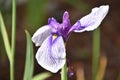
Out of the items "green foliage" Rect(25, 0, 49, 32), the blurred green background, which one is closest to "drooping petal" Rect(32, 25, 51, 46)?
the blurred green background

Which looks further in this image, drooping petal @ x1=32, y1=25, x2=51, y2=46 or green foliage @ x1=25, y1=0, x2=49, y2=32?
green foliage @ x1=25, y1=0, x2=49, y2=32

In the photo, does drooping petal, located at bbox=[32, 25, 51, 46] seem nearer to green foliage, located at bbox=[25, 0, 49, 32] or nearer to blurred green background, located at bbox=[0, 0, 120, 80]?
blurred green background, located at bbox=[0, 0, 120, 80]

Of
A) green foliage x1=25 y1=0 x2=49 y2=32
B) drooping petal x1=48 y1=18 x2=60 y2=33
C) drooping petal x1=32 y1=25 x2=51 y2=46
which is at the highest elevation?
green foliage x1=25 y1=0 x2=49 y2=32

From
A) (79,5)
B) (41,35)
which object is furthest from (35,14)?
(41,35)

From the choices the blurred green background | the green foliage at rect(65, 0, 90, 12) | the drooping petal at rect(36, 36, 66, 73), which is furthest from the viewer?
the green foliage at rect(65, 0, 90, 12)

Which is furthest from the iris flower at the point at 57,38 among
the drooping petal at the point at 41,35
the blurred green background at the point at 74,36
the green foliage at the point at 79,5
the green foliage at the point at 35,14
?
the green foliage at the point at 79,5

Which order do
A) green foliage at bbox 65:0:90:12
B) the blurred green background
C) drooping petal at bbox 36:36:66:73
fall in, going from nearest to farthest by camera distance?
1. drooping petal at bbox 36:36:66:73
2. the blurred green background
3. green foliage at bbox 65:0:90:12

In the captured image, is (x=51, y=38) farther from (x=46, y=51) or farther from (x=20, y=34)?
(x=20, y=34)
